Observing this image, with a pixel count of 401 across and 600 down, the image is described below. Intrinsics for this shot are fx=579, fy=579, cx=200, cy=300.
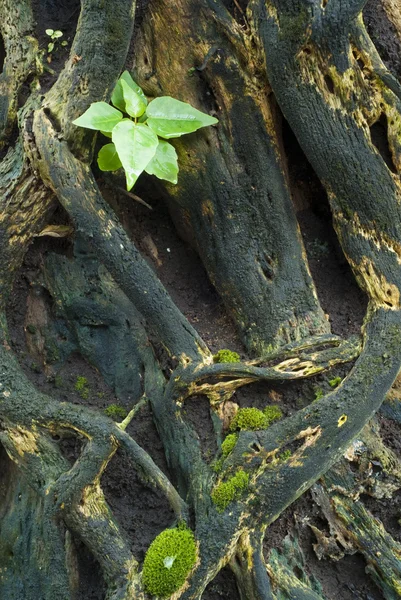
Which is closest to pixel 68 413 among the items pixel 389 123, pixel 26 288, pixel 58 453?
pixel 58 453

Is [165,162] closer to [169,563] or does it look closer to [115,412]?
[115,412]

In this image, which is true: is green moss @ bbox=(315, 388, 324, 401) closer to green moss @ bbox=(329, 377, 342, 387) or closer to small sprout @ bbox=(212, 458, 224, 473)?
green moss @ bbox=(329, 377, 342, 387)

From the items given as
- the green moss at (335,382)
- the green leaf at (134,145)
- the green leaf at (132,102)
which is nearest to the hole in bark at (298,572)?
the green moss at (335,382)

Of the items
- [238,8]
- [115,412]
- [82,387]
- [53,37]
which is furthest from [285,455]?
[53,37]

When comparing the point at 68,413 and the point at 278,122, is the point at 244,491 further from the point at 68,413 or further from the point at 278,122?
the point at 278,122

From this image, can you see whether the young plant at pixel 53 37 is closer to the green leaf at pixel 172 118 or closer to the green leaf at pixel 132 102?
the green leaf at pixel 132 102
